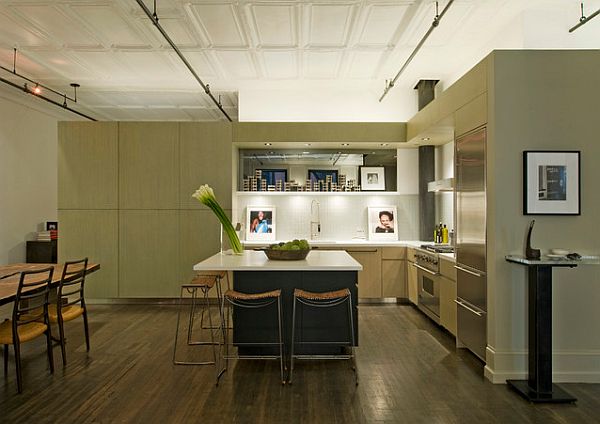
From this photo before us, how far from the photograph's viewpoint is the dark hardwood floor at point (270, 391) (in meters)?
3.32

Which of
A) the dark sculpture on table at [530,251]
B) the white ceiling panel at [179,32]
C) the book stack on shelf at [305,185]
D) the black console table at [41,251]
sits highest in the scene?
the white ceiling panel at [179,32]

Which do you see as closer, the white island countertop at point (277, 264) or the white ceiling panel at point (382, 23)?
the white island countertop at point (277, 264)

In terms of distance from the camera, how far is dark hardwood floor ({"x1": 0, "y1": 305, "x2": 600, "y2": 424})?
332cm

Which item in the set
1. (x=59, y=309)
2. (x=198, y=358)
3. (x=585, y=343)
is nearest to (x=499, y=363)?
(x=585, y=343)

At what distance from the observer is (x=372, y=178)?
7.73 meters

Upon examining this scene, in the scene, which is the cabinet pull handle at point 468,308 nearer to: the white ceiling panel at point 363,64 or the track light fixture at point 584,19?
the track light fixture at point 584,19

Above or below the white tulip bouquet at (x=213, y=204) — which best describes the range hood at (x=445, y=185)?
above

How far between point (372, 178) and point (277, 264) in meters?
3.78

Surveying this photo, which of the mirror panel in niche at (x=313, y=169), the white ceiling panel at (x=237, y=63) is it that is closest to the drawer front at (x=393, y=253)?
the mirror panel in niche at (x=313, y=169)

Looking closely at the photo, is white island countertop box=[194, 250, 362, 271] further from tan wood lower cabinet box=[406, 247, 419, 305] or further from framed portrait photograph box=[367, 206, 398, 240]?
framed portrait photograph box=[367, 206, 398, 240]

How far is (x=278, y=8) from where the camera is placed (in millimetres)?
Result: 5055

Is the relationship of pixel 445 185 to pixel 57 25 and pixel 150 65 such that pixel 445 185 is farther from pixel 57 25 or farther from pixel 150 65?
pixel 57 25

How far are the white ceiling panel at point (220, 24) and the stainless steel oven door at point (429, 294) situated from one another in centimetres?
376

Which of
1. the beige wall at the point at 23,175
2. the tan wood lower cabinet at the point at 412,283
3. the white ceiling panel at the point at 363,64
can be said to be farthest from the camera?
the beige wall at the point at 23,175
